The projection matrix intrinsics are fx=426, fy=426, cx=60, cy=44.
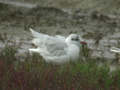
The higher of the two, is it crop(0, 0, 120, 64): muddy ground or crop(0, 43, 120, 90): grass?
crop(0, 0, 120, 64): muddy ground

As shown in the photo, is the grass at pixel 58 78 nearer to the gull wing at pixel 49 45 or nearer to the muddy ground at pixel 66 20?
the gull wing at pixel 49 45

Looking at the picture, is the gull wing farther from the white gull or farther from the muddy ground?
the muddy ground

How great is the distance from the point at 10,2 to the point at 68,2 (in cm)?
277

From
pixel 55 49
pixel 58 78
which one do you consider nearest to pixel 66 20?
pixel 55 49

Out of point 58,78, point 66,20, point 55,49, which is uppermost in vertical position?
point 66,20

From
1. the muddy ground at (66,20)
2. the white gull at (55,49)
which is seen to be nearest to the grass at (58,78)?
the white gull at (55,49)

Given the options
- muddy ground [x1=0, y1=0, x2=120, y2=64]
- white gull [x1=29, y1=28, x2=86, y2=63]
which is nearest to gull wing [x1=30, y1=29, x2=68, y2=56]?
white gull [x1=29, y1=28, x2=86, y2=63]

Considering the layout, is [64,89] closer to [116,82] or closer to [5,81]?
[5,81]

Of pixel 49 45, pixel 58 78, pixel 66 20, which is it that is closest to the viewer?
pixel 58 78

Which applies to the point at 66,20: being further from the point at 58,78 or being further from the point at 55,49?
the point at 58,78

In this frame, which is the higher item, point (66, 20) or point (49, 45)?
point (66, 20)

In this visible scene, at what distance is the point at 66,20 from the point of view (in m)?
16.4

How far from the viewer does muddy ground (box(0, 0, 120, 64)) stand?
12280 millimetres

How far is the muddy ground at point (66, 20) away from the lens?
40.3 ft
